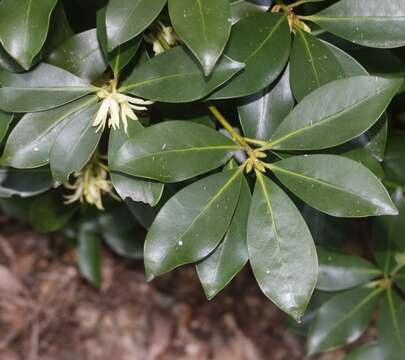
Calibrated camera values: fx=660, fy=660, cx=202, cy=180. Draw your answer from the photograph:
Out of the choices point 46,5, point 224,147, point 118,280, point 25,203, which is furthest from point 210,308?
point 46,5

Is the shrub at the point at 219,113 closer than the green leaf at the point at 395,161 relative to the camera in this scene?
Yes

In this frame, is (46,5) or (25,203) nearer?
(46,5)

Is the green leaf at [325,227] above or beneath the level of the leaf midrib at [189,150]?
beneath

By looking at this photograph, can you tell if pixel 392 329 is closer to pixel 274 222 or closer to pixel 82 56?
pixel 274 222

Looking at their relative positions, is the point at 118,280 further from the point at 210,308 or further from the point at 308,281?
the point at 308,281

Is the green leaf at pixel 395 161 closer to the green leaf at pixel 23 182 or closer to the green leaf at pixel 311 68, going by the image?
the green leaf at pixel 311 68

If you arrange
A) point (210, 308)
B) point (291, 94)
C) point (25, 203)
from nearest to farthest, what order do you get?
point (291, 94) → point (25, 203) → point (210, 308)

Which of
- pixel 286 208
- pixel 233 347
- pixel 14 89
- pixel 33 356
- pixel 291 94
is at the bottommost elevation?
pixel 233 347

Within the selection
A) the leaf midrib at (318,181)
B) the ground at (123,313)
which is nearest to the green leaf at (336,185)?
the leaf midrib at (318,181)
